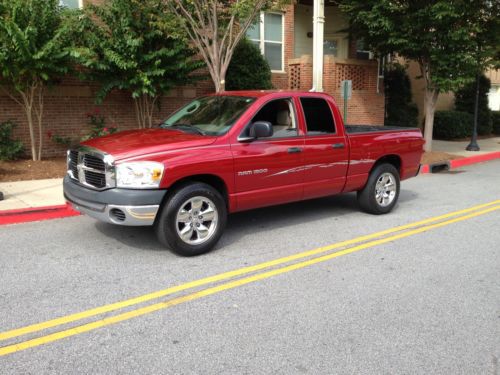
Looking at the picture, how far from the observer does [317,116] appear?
6.70 meters

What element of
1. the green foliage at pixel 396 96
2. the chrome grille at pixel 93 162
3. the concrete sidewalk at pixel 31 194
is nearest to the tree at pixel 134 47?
the concrete sidewalk at pixel 31 194

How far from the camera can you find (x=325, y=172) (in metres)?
6.63

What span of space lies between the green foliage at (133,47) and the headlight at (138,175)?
6.05 meters

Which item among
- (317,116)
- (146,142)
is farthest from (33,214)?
(317,116)

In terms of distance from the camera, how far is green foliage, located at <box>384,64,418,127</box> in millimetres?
21250

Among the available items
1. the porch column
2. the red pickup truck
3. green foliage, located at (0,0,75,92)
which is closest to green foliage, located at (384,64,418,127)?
the porch column

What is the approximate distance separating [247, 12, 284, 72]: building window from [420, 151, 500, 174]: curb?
6519 mm

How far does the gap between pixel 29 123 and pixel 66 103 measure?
1496 mm

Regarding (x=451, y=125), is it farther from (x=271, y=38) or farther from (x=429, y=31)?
(x=271, y=38)

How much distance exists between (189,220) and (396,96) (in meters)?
18.0

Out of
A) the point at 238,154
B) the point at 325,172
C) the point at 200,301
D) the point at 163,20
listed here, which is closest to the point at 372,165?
the point at 325,172

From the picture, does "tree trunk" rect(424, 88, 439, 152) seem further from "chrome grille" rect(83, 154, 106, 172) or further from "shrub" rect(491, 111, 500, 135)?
"chrome grille" rect(83, 154, 106, 172)

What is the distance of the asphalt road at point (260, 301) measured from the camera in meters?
3.33

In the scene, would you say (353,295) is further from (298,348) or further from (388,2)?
(388,2)
